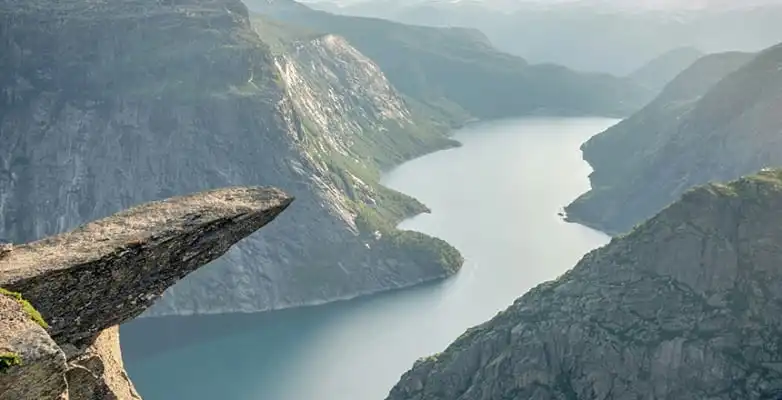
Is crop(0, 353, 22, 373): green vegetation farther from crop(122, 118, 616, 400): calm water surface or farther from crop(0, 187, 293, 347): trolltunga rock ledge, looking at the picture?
crop(122, 118, 616, 400): calm water surface

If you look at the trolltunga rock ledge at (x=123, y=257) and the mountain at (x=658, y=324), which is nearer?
the trolltunga rock ledge at (x=123, y=257)

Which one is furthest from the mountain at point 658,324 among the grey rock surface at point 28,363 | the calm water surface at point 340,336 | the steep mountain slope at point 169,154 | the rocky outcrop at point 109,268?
the steep mountain slope at point 169,154

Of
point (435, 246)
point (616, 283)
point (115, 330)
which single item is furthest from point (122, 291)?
point (435, 246)

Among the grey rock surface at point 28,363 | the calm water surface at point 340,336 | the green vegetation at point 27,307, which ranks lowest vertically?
the grey rock surface at point 28,363

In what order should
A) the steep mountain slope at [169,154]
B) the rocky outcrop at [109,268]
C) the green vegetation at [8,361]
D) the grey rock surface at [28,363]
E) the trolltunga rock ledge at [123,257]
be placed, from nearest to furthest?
the green vegetation at [8,361]
the grey rock surface at [28,363]
the rocky outcrop at [109,268]
the trolltunga rock ledge at [123,257]
the steep mountain slope at [169,154]

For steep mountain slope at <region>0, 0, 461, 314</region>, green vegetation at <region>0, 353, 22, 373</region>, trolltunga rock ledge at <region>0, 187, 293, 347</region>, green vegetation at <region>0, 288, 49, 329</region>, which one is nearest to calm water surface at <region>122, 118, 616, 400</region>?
steep mountain slope at <region>0, 0, 461, 314</region>

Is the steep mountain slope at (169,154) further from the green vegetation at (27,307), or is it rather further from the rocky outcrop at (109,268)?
the green vegetation at (27,307)

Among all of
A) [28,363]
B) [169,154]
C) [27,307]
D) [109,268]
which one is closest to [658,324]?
[109,268]
